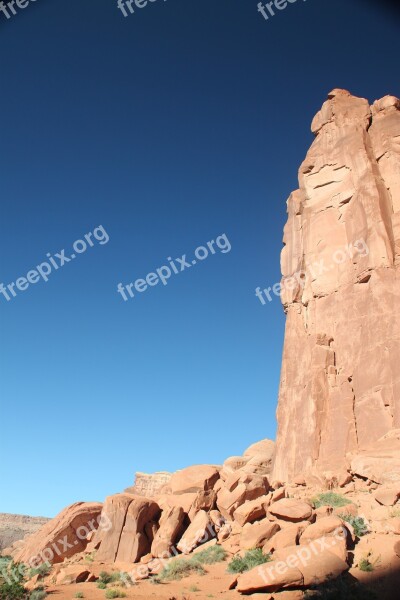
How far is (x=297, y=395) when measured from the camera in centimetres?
3366

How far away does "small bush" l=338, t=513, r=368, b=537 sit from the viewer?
16.8 m

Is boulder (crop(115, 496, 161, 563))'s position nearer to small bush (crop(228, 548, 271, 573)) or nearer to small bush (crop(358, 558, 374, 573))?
small bush (crop(228, 548, 271, 573))

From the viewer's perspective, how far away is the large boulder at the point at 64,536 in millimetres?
21766

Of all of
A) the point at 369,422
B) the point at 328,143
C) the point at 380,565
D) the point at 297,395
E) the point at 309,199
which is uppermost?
the point at 328,143

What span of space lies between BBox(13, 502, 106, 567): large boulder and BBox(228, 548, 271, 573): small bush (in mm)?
9218

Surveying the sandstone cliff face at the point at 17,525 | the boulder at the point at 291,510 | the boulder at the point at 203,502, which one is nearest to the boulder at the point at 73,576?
the boulder at the point at 203,502

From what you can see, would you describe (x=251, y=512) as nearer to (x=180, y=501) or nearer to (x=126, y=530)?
(x=180, y=501)

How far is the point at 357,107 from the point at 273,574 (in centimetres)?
4005

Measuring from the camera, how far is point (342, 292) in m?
34.4

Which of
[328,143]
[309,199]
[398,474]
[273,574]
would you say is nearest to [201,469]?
[398,474]

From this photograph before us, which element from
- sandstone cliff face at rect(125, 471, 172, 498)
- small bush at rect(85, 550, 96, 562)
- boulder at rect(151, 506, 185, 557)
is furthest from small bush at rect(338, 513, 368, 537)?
sandstone cliff face at rect(125, 471, 172, 498)

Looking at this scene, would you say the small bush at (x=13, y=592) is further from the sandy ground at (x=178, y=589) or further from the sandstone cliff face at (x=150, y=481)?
the sandstone cliff face at (x=150, y=481)

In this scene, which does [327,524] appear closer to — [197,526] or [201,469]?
[197,526]

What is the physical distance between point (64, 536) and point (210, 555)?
8527 millimetres
